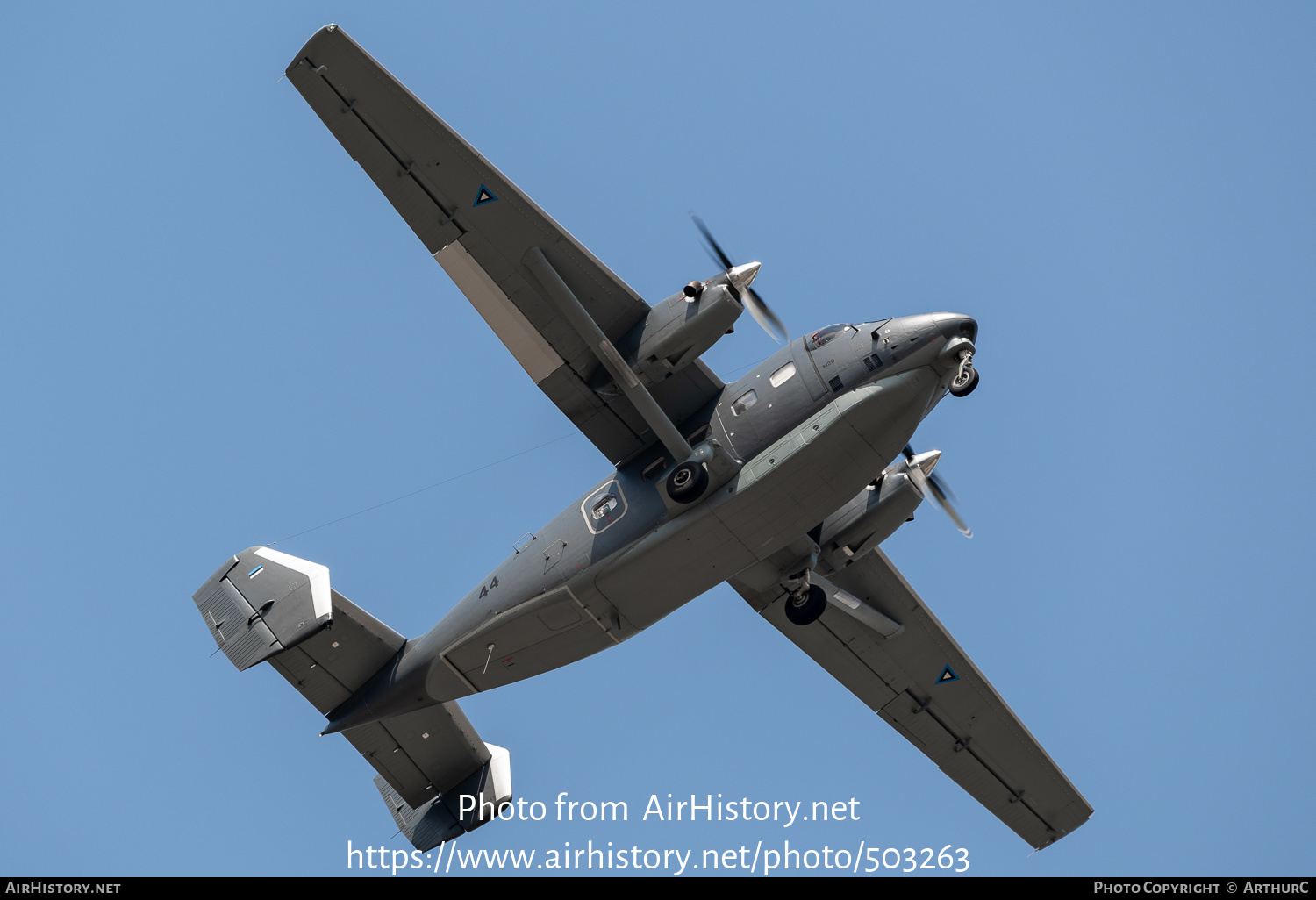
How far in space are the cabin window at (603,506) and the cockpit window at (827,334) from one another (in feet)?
13.4

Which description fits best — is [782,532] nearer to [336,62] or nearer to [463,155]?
[463,155]

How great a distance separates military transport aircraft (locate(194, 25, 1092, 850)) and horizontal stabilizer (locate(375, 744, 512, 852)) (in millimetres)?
41

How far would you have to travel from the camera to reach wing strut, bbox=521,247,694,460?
59.3ft

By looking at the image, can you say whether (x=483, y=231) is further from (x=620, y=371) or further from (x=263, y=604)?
(x=263, y=604)

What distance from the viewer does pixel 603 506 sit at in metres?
19.2

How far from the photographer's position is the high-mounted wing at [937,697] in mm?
22250

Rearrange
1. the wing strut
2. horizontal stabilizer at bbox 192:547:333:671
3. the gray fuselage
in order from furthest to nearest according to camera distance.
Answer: horizontal stabilizer at bbox 192:547:333:671, the wing strut, the gray fuselage

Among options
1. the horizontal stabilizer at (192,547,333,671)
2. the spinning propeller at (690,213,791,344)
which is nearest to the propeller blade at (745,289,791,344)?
the spinning propeller at (690,213,791,344)

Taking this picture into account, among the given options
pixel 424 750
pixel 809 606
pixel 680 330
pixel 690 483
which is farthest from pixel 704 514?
pixel 424 750

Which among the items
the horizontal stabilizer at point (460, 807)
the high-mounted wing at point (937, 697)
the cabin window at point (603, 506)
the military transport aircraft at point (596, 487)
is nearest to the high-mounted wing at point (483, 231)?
the military transport aircraft at point (596, 487)

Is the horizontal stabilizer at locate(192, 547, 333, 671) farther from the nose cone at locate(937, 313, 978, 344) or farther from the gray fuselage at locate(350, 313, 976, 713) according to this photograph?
the nose cone at locate(937, 313, 978, 344)

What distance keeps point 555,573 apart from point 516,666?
74.8 inches

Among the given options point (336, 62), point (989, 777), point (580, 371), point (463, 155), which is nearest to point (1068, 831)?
point (989, 777)

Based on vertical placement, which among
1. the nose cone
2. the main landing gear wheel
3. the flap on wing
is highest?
the nose cone
